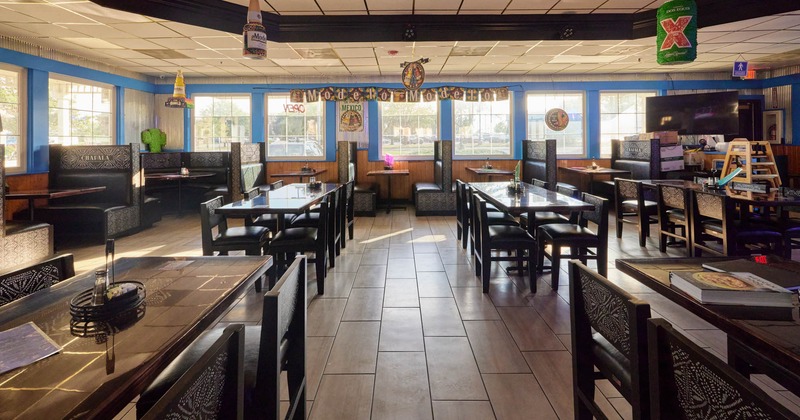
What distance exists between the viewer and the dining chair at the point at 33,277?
1.60m

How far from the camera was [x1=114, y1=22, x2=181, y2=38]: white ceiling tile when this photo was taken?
19.0 feet

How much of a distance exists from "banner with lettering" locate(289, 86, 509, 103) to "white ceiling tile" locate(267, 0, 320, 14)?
3481mm

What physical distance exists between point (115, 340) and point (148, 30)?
6.21 m

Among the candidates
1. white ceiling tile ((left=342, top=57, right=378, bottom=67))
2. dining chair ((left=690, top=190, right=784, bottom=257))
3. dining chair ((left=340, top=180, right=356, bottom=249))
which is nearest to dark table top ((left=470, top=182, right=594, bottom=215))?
dining chair ((left=690, top=190, right=784, bottom=257))

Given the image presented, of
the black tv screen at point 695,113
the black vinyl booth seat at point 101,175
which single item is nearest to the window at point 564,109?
the black tv screen at point 695,113

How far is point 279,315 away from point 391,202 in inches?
340

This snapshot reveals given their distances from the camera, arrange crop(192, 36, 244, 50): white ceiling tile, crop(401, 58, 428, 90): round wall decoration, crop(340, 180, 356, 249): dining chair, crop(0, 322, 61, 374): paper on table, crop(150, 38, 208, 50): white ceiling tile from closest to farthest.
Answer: crop(0, 322, 61, 374): paper on table → crop(340, 180, 356, 249): dining chair → crop(401, 58, 428, 90): round wall decoration → crop(192, 36, 244, 50): white ceiling tile → crop(150, 38, 208, 50): white ceiling tile

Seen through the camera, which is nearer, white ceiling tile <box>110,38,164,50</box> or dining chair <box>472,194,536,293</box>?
dining chair <box>472,194,536,293</box>

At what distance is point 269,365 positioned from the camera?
1.27m

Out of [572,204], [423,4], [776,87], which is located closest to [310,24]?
[423,4]

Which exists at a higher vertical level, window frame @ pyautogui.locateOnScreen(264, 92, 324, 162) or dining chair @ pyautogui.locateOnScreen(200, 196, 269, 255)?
window frame @ pyautogui.locateOnScreen(264, 92, 324, 162)

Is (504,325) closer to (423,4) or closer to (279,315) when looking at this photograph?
(279,315)

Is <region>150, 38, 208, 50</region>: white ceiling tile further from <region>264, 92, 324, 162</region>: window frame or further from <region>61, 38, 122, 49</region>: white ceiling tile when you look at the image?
<region>264, 92, 324, 162</region>: window frame

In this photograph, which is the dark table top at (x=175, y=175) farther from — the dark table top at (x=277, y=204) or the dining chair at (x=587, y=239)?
the dining chair at (x=587, y=239)
